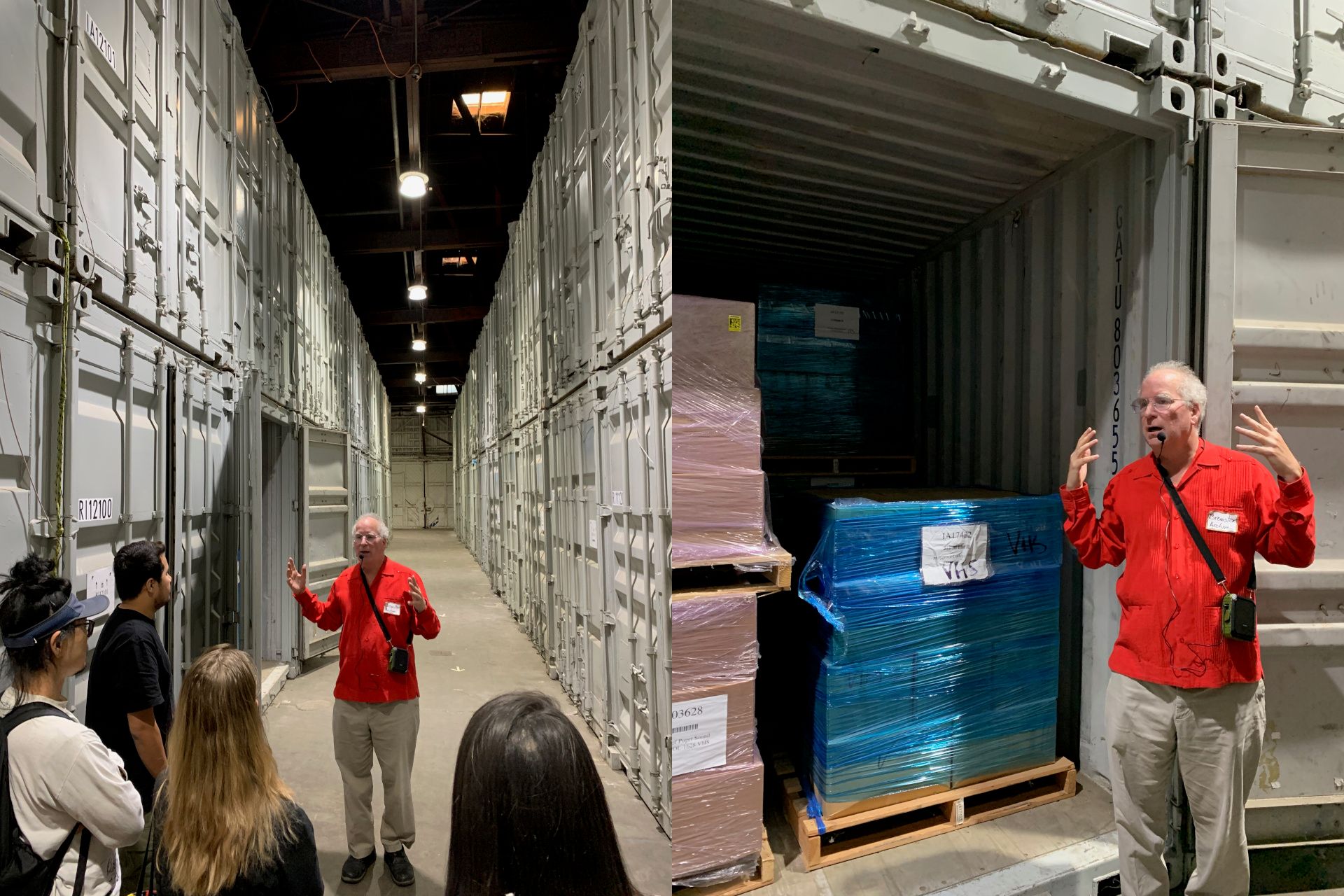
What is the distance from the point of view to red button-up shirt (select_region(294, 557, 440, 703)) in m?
2.55

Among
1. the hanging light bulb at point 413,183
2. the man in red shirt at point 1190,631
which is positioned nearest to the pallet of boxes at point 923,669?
the man in red shirt at point 1190,631

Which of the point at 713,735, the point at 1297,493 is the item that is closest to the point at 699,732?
the point at 713,735

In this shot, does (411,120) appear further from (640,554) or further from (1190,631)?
(1190,631)

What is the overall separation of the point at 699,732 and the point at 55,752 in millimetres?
1929

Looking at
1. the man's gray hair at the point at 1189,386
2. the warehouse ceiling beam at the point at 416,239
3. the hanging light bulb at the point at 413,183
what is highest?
the warehouse ceiling beam at the point at 416,239

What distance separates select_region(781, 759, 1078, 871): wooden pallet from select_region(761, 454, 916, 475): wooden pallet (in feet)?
5.73

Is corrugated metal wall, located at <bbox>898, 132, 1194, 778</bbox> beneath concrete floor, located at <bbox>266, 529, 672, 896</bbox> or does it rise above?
above

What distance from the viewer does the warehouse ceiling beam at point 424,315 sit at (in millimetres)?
11297

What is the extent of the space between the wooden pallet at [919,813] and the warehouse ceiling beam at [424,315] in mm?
9296

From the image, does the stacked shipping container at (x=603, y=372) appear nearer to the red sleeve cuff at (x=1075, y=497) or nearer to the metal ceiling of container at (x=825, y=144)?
the metal ceiling of container at (x=825, y=144)

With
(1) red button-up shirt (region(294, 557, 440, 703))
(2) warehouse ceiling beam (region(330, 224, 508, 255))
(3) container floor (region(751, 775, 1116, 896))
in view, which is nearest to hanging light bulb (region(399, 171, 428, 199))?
(2) warehouse ceiling beam (region(330, 224, 508, 255))

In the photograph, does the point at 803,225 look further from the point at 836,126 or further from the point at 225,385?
the point at 225,385

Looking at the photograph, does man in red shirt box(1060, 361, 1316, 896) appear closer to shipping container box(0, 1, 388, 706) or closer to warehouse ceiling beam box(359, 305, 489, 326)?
shipping container box(0, 1, 388, 706)

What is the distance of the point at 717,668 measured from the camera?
278cm
